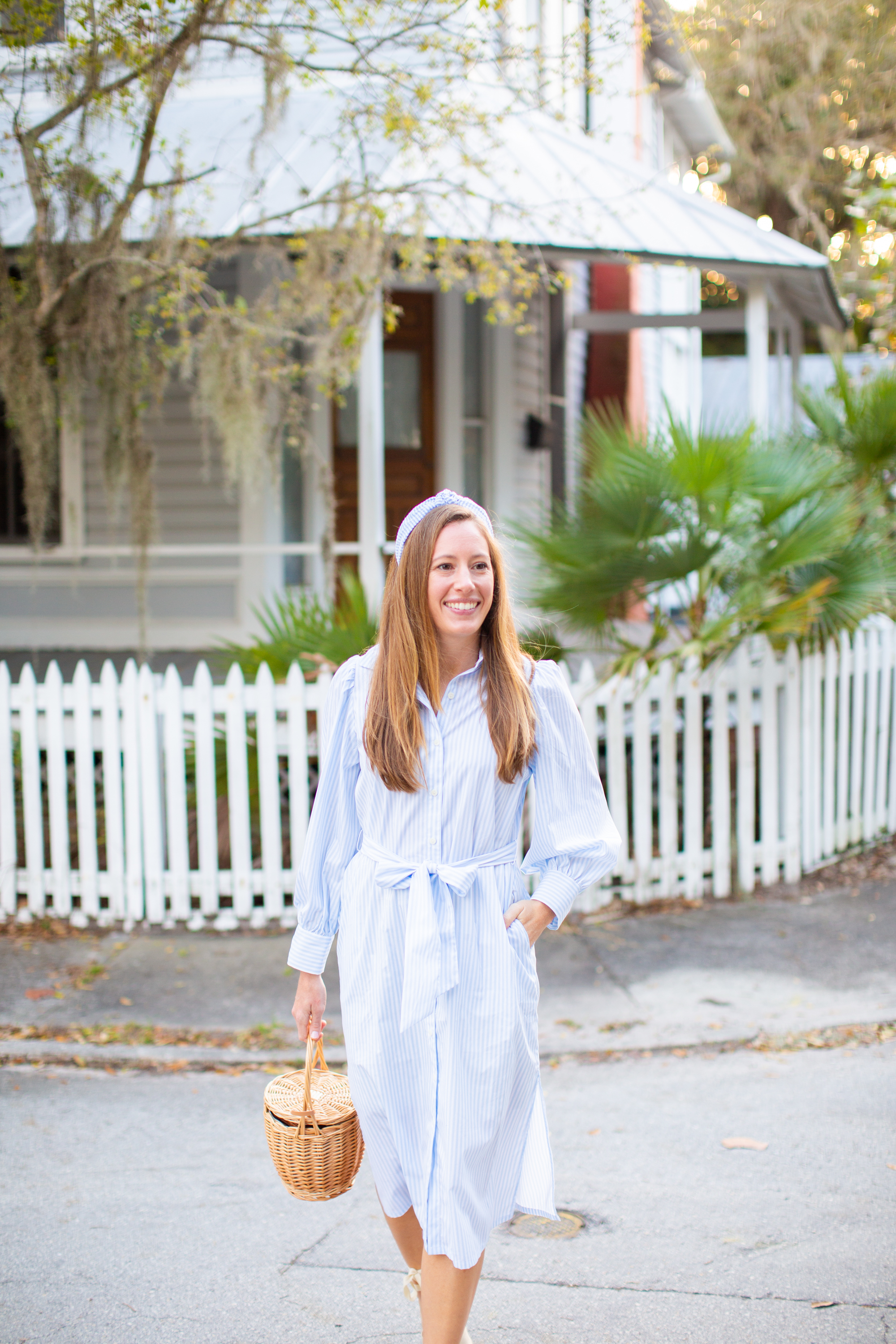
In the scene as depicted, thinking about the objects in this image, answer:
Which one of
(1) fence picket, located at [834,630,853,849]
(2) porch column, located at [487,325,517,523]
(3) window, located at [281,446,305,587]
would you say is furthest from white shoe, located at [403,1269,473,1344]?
(2) porch column, located at [487,325,517,523]

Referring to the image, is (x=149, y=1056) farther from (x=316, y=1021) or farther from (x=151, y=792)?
(x=316, y=1021)

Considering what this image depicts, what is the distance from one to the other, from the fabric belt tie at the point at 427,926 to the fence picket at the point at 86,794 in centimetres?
370

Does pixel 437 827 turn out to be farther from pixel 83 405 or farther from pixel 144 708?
pixel 83 405

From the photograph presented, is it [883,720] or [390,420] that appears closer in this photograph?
[883,720]

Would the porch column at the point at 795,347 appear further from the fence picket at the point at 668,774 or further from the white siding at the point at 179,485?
the fence picket at the point at 668,774

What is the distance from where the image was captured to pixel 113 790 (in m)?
5.78

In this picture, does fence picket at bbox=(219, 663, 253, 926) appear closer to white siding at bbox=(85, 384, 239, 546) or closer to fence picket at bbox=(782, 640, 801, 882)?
fence picket at bbox=(782, 640, 801, 882)

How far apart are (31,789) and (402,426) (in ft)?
17.6

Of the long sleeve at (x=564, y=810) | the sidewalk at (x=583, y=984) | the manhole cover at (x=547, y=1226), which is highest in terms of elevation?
the long sleeve at (x=564, y=810)

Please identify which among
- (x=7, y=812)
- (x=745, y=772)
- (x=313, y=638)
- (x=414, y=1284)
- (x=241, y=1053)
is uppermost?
(x=313, y=638)

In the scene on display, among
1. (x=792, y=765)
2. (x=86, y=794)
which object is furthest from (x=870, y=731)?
(x=86, y=794)

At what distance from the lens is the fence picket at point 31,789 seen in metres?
5.79

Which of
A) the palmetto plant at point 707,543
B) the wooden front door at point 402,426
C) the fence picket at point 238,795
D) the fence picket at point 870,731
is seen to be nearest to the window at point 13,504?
the wooden front door at point 402,426

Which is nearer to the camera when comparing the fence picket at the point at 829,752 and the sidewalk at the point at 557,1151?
the sidewalk at the point at 557,1151
